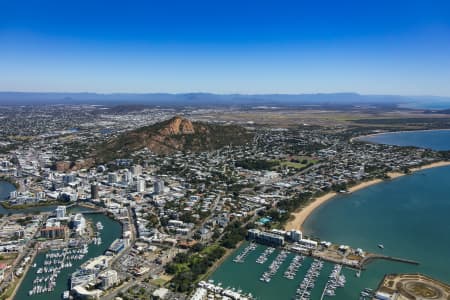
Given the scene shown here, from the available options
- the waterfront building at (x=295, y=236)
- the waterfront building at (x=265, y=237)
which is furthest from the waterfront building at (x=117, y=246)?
the waterfront building at (x=295, y=236)

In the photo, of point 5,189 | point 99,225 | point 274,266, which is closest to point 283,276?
point 274,266

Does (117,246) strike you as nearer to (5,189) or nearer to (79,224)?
(79,224)

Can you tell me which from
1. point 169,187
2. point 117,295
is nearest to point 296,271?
point 117,295

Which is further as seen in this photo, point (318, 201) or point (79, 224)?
point (318, 201)

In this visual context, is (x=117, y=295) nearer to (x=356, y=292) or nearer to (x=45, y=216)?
(x=356, y=292)

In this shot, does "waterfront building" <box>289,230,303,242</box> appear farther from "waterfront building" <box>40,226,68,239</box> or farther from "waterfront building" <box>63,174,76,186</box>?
"waterfront building" <box>63,174,76,186</box>

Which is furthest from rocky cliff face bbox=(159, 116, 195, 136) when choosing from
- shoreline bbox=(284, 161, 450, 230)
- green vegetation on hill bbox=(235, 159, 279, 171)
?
shoreline bbox=(284, 161, 450, 230)

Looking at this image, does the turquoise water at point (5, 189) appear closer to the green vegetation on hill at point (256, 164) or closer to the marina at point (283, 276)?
the marina at point (283, 276)
